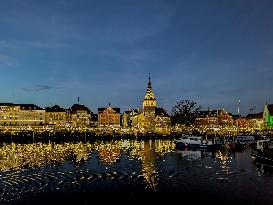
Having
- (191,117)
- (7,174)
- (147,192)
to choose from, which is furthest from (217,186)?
(191,117)

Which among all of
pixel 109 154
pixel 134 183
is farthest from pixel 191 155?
pixel 134 183

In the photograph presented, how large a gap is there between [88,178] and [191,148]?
5375cm

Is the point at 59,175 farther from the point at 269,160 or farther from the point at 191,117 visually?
the point at 191,117

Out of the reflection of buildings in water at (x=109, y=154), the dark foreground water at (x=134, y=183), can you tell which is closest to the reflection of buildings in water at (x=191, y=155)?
the dark foreground water at (x=134, y=183)

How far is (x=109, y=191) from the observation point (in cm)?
4041

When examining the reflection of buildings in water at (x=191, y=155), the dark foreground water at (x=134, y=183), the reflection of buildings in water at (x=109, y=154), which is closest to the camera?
the dark foreground water at (x=134, y=183)

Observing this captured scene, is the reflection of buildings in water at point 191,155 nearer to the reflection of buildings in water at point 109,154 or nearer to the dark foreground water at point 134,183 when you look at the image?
the dark foreground water at point 134,183

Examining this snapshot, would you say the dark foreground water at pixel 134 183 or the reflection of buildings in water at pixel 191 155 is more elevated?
the reflection of buildings in water at pixel 191 155

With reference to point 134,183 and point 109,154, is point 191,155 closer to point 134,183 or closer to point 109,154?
point 109,154

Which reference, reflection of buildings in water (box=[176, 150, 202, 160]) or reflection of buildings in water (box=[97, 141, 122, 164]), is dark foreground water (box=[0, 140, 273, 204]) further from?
reflection of buildings in water (box=[176, 150, 202, 160])

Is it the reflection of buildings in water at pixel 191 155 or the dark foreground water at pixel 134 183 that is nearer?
the dark foreground water at pixel 134 183

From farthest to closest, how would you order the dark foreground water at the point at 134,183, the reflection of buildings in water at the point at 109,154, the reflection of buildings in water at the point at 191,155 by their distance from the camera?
the reflection of buildings in water at the point at 191,155
the reflection of buildings in water at the point at 109,154
the dark foreground water at the point at 134,183

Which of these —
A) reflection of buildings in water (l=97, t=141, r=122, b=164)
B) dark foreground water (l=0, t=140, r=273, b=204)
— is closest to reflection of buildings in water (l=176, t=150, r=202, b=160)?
dark foreground water (l=0, t=140, r=273, b=204)

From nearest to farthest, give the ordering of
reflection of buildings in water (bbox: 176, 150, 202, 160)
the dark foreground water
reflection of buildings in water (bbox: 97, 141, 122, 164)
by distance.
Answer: the dark foreground water → reflection of buildings in water (bbox: 97, 141, 122, 164) → reflection of buildings in water (bbox: 176, 150, 202, 160)
